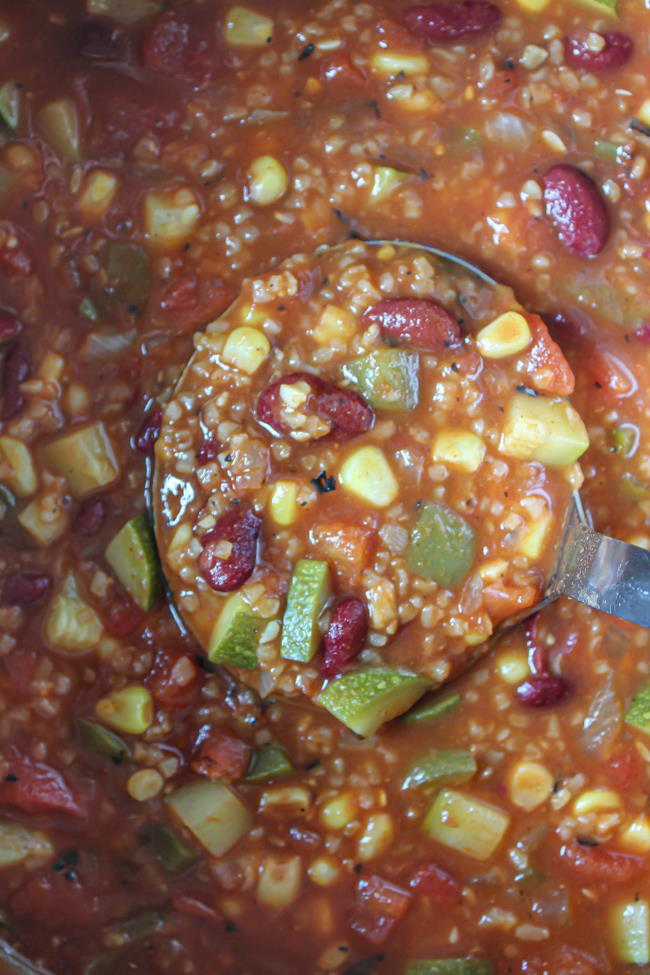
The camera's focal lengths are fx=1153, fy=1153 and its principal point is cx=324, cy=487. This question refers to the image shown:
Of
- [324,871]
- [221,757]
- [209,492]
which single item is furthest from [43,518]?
[324,871]

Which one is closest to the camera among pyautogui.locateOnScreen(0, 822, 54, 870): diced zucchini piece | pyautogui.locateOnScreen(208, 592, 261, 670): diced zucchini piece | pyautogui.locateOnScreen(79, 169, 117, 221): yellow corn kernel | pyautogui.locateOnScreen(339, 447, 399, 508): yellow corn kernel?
pyautogui.locateOnScreen(339, 447, 399, 508): yellow corn kernel

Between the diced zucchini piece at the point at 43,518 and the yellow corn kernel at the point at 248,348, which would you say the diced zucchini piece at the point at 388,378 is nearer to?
the yellow corn kernel at the point at 248,348

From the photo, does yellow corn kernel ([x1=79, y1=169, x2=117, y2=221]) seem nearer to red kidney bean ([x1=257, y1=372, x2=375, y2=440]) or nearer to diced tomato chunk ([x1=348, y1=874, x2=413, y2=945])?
red kidney bean ([x1=257, y1=372, x2=375, y2=440])

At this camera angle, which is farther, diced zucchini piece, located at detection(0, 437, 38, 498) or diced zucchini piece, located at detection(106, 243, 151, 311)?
diced zucchini piece, located at detection(106, 243, 151, 311)

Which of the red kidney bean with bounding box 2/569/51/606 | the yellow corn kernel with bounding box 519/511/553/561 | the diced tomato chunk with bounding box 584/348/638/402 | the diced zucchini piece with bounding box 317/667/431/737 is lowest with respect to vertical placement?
the diced zucchini piece with bounding box 317/667/431/737

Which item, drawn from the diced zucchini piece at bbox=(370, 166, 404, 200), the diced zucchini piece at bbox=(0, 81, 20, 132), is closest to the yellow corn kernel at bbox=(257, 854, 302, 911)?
the diced zucchini piece at bbox=(370, 166, 404, 200)

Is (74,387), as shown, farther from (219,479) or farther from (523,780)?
(523,780)
